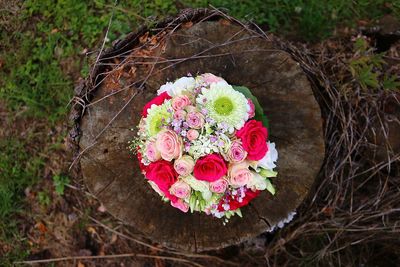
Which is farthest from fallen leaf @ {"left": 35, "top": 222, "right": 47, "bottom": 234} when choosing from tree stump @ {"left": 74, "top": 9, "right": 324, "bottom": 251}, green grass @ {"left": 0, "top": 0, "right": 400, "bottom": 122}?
tree stump @ {"left": 74, "top": 9, "right": 324, "bottom": 251}

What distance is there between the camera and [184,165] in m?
1.60

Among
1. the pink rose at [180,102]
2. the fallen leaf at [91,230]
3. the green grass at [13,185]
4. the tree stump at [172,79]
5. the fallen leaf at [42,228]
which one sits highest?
the pink rose at [180,102]

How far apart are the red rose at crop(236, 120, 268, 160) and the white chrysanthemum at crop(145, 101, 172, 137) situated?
31 cm

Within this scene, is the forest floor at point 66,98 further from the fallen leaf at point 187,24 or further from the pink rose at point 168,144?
the pink rose at point 168,144

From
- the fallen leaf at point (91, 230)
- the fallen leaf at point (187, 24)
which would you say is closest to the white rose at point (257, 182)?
the fallen leaf at point (187, 24)

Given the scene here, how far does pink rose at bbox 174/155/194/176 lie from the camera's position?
5.26 feet

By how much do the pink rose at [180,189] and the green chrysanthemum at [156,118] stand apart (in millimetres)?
229

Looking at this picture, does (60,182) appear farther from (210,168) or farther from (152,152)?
(210,168)

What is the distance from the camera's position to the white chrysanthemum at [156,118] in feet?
5.51

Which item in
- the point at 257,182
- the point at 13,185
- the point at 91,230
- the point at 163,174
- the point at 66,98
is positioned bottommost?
the point at 91,230

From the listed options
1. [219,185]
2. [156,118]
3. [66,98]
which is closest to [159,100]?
[156,118]

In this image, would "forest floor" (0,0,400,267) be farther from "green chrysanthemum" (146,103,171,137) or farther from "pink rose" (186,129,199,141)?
"pink rose" (186,129,199,141)

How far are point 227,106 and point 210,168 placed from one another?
0.26 m

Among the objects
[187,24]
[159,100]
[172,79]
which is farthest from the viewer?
[187,24]
